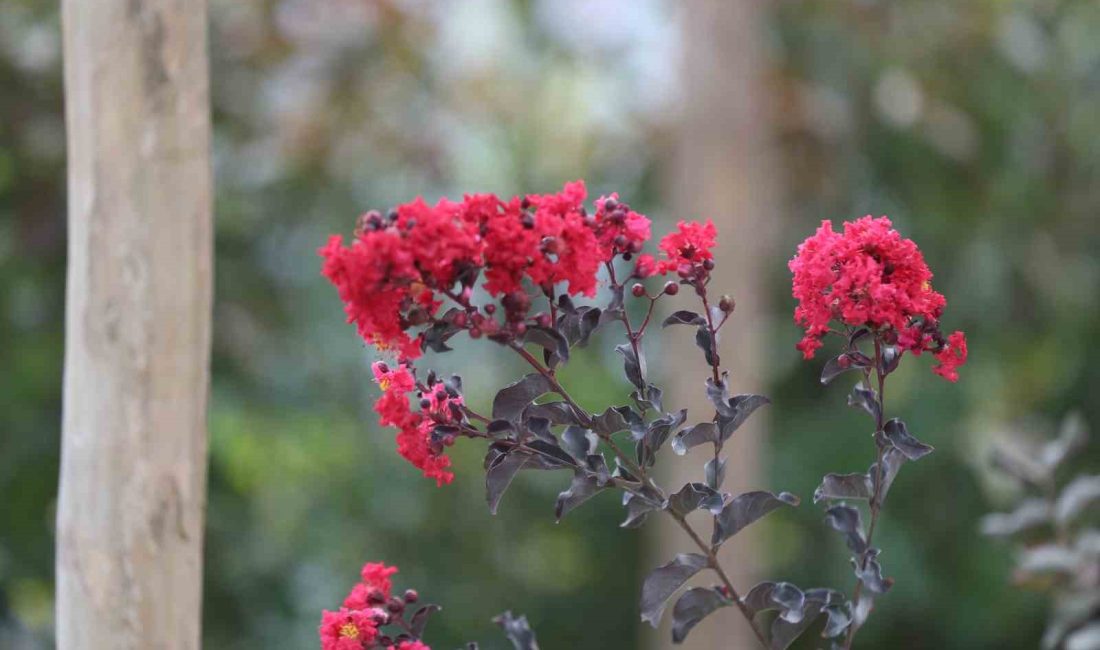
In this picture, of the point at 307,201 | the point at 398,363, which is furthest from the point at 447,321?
the point at 307,201

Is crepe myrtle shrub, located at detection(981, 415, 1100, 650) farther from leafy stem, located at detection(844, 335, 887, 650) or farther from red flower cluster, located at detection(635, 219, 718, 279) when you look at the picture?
red flower cluster, located at detection(635, 219, 718, 279)

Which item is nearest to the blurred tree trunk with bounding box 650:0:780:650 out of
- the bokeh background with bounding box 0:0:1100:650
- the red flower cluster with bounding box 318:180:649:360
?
the bokeh background with bounding box 0:0:1100:650

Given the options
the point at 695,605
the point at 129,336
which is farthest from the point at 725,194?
the point at 695,605

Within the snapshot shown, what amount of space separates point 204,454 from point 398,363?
16.4 inches

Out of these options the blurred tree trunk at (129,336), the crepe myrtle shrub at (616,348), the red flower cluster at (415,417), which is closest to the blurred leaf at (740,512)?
the crepe myrtle shrub at (616,348)

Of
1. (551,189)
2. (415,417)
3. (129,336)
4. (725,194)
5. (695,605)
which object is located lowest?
(695,605)

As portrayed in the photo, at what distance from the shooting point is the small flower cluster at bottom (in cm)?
100

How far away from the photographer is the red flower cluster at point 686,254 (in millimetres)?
952

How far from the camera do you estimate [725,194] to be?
385cm

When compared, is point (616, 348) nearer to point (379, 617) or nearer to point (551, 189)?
point (379, 617)

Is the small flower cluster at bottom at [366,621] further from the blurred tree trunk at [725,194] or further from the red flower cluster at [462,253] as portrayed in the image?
the blurred tree trunk at [725,194]

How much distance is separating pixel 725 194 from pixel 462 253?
10.2 ft

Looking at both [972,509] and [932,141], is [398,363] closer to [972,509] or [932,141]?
[932,141]

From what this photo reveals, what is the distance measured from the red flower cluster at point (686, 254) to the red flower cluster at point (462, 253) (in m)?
0.03
